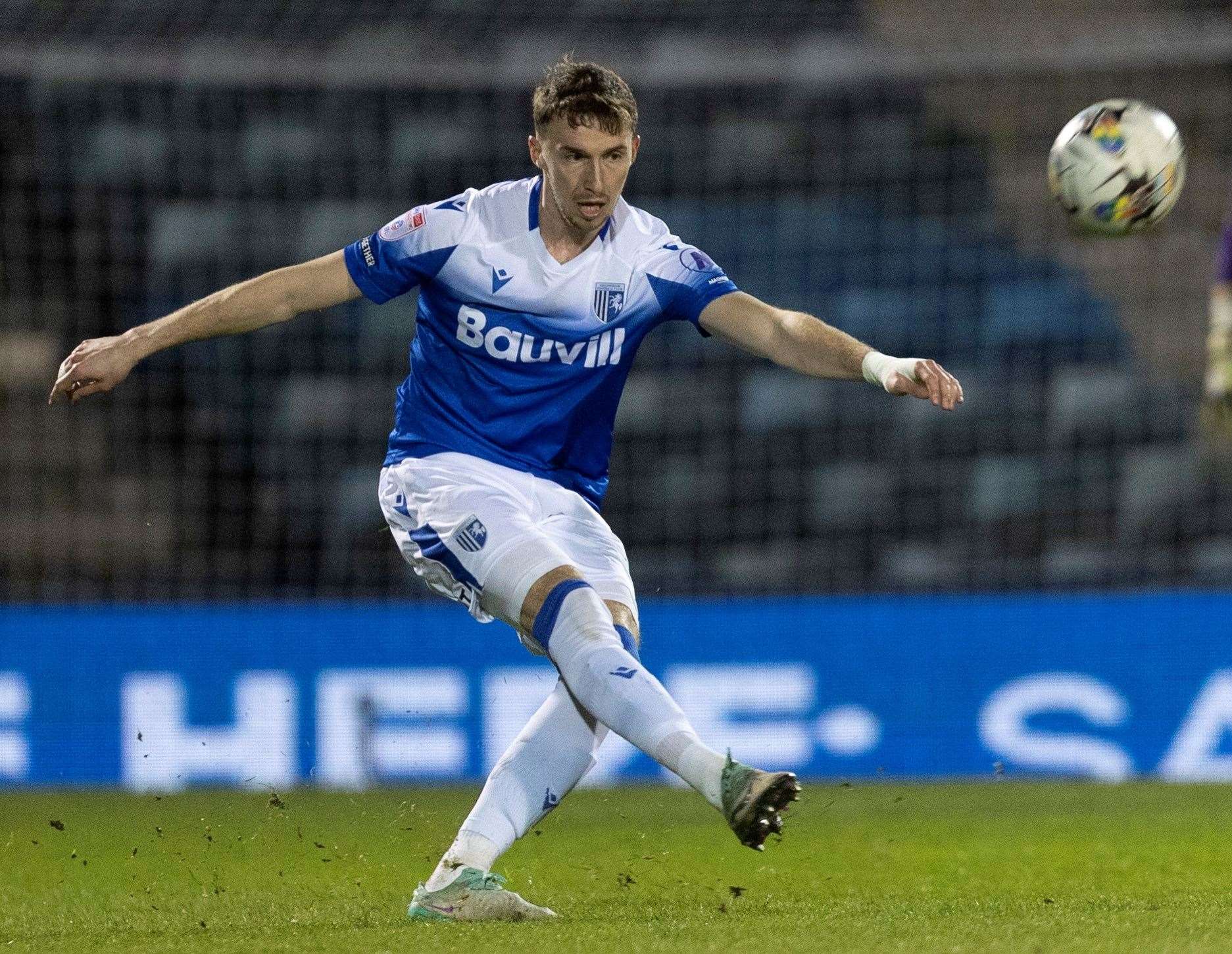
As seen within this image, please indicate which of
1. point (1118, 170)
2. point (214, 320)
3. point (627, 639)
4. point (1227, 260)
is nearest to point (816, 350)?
point (627, 639)

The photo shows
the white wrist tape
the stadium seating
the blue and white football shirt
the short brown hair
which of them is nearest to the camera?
the white wrist tape

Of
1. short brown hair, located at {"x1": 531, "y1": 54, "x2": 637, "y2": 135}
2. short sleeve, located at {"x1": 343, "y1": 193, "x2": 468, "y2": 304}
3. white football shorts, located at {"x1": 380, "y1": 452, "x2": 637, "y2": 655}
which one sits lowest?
white football shorts, located at {"x1": 380, "y1": 452, "x2": 637, "y2": 655}

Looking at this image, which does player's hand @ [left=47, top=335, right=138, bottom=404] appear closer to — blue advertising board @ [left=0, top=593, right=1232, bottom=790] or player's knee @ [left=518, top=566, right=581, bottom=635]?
player's knee @ [left=518, top=566, right=581, bottom=635]

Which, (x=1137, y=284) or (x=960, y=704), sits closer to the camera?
(x=960, y=704)

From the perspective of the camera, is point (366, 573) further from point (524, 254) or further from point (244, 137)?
point (524, 254)

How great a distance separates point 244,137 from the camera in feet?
49.5

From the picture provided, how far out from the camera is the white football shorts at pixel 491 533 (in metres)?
4.56

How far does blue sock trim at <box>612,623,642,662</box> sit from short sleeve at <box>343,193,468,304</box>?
101 centimetres

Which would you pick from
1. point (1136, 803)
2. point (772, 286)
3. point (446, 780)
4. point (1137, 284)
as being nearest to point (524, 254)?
point (1136, 803)

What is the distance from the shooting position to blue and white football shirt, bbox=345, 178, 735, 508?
4.81 metres

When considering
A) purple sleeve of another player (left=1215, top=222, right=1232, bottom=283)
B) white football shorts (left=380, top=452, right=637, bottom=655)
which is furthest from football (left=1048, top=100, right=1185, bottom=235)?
white football shorts (left=380, top=452, right=637, bottom=655)

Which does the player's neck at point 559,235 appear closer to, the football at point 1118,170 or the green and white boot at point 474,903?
the football at point 1118,170

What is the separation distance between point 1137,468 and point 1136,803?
5.57 meters

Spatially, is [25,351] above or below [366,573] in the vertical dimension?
above
